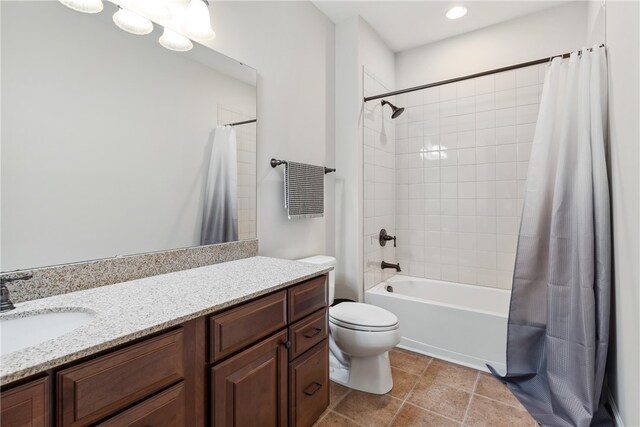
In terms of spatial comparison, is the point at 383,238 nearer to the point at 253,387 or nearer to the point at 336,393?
the point at 336,393

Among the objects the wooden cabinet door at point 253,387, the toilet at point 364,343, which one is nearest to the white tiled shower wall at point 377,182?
the toilet at point 364,343

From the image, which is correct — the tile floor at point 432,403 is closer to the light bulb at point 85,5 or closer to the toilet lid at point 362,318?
the toilet lid at point 362,318

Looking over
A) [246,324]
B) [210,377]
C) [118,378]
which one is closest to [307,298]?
[246,324]

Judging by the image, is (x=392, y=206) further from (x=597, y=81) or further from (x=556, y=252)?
(x=597, y=81)

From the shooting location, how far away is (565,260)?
5.57 feet

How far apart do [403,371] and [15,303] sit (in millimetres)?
2044

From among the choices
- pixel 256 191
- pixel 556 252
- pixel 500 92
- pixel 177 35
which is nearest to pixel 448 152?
pixel 500 92

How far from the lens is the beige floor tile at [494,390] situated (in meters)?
1.76

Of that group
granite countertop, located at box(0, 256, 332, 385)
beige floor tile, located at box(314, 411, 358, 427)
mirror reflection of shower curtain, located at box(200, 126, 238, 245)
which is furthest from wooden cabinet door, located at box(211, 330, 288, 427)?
mirror reflection of shower curtain, located at box(200, 126, 238, 245)

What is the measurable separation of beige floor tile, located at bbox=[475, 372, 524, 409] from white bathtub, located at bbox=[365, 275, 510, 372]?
4.8 inches

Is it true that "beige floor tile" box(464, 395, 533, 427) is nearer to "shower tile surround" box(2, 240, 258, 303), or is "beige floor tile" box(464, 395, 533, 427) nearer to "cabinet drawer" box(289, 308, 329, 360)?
"cabinet drawer" box(289, 308, 329, 360)

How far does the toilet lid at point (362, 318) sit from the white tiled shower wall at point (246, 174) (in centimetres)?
71

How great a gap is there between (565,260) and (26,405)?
222 centimetres

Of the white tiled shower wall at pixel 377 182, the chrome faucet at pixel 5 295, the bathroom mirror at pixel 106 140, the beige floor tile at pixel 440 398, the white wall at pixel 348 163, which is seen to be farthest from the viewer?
the white tiled shower wall at pixel 377 182
